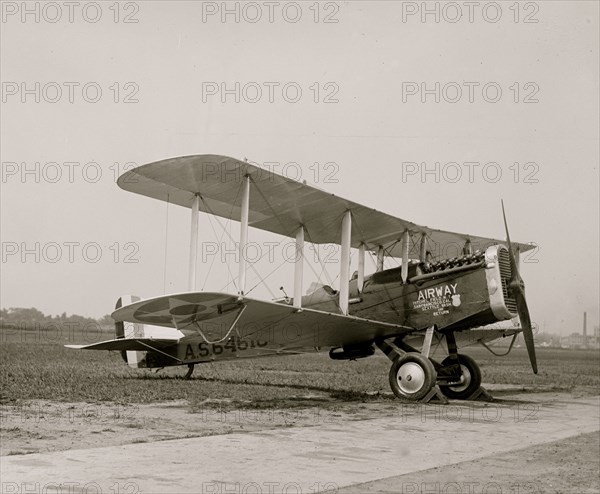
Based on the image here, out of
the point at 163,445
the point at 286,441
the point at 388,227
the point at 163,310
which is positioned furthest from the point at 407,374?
the point at 163,445

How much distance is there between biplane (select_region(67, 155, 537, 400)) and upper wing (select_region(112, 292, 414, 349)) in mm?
20

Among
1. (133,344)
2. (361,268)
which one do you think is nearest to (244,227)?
(361,268)

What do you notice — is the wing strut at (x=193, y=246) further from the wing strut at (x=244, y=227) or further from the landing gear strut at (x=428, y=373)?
the landing gear strut at (x=428, y=373)

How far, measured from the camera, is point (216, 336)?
1160 cm

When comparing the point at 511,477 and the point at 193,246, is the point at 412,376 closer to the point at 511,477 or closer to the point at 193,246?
the point at 193,246

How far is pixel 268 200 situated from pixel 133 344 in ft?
16.5

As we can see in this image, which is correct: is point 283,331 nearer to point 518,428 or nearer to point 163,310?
point 163,310

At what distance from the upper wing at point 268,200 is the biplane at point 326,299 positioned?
2 cm

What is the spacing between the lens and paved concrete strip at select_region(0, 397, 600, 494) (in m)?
4.58

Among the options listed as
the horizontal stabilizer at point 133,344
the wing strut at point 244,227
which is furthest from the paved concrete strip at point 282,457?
the horizontal stabilizer at point 133,344

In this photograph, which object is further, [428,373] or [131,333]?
[131,333]

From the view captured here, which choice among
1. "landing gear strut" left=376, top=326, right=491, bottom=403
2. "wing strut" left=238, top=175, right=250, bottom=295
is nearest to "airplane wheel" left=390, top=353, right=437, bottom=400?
"landing gear strut" left=376, top=326, right=491, bottom=403

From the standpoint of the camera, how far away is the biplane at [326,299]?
9.76m

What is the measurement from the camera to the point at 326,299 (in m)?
12.8
